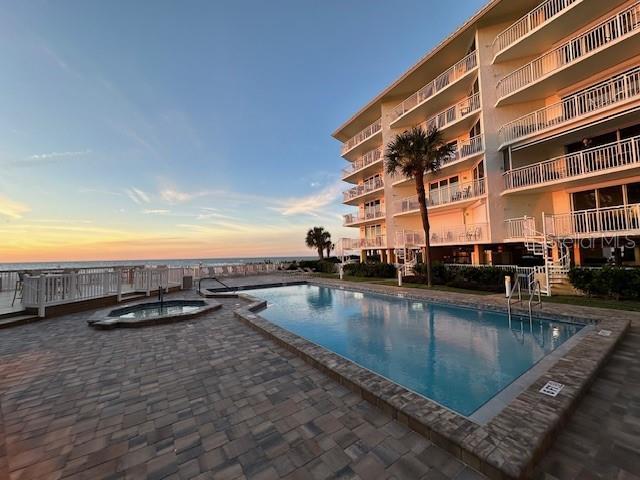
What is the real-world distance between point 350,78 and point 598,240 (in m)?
17.1

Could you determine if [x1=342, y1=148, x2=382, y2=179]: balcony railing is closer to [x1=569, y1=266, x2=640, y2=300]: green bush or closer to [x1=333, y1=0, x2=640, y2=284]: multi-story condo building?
[x1=333, y1=0, x2=640, y2=284]: multi-story condo building

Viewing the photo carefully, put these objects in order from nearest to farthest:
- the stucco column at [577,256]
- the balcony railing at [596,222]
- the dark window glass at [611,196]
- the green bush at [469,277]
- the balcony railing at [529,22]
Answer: the balcony railing at [596,222] → the dark window glass at [611,196] → the balcony railing at [529,22] → the stucco column at [577,256] → the green bush at [469,277]

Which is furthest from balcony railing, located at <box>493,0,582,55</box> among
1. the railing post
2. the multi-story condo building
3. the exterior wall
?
the railing post

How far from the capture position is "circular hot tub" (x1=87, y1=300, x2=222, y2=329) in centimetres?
699

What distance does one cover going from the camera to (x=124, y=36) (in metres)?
10.7

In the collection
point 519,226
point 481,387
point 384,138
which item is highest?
point 384,138

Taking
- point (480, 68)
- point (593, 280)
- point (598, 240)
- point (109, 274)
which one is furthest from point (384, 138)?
point (109, 274)

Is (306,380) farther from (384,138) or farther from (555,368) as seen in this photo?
(384,138)

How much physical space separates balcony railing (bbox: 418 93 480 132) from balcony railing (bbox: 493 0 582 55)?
2.31 m

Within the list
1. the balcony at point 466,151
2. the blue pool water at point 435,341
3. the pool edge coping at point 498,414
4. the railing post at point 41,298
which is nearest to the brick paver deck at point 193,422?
the pool edge coping at point 498,414

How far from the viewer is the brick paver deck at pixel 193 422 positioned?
2.25m

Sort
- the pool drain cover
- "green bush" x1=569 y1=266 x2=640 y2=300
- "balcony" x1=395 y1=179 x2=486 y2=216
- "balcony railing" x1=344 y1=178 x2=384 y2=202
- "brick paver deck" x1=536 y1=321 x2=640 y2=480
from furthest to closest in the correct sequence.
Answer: "balcony railing" x1=344 y1=178 x2=384 y2=202 → "balcony" x1=395 y1=179 x2=486 y2=216 → "green bush" x1=569 y1=266 x2=640 y2=300 → the pool drain cover → "brick paver deck" x1=536 y1=321 x2=640 y2=480

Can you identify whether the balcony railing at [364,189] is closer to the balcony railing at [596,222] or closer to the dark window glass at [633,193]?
the balcony railing at [596,222]

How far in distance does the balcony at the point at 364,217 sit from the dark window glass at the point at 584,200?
1186 cm
